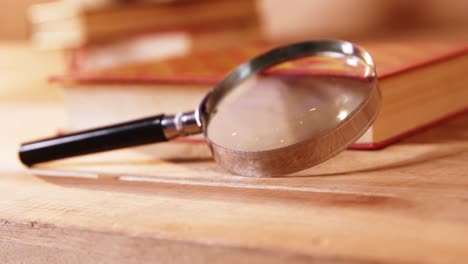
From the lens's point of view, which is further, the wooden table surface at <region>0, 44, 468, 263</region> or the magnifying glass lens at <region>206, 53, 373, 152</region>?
the magnifying glass lens at <region>206, 53, 373, 152</region>

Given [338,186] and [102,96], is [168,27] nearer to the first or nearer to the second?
[102,96]

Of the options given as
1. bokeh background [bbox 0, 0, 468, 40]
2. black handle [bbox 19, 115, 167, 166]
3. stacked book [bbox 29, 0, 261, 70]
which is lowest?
bokeh background [bbox 0, 0, 468, 40]

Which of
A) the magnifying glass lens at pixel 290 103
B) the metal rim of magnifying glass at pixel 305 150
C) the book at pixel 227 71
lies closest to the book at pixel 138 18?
the book at pixel 227 71

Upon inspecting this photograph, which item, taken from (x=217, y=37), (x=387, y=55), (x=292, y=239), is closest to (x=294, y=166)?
(x=292, y=239)

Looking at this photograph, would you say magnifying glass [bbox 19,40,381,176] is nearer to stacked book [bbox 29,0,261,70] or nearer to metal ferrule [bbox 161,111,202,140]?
metal ferrule [bbox 161,111,202,140]

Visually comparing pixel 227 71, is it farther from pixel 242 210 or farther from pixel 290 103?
pixel 242 210

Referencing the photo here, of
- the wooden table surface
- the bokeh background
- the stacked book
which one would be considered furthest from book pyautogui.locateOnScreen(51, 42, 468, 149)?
the bokeh background
